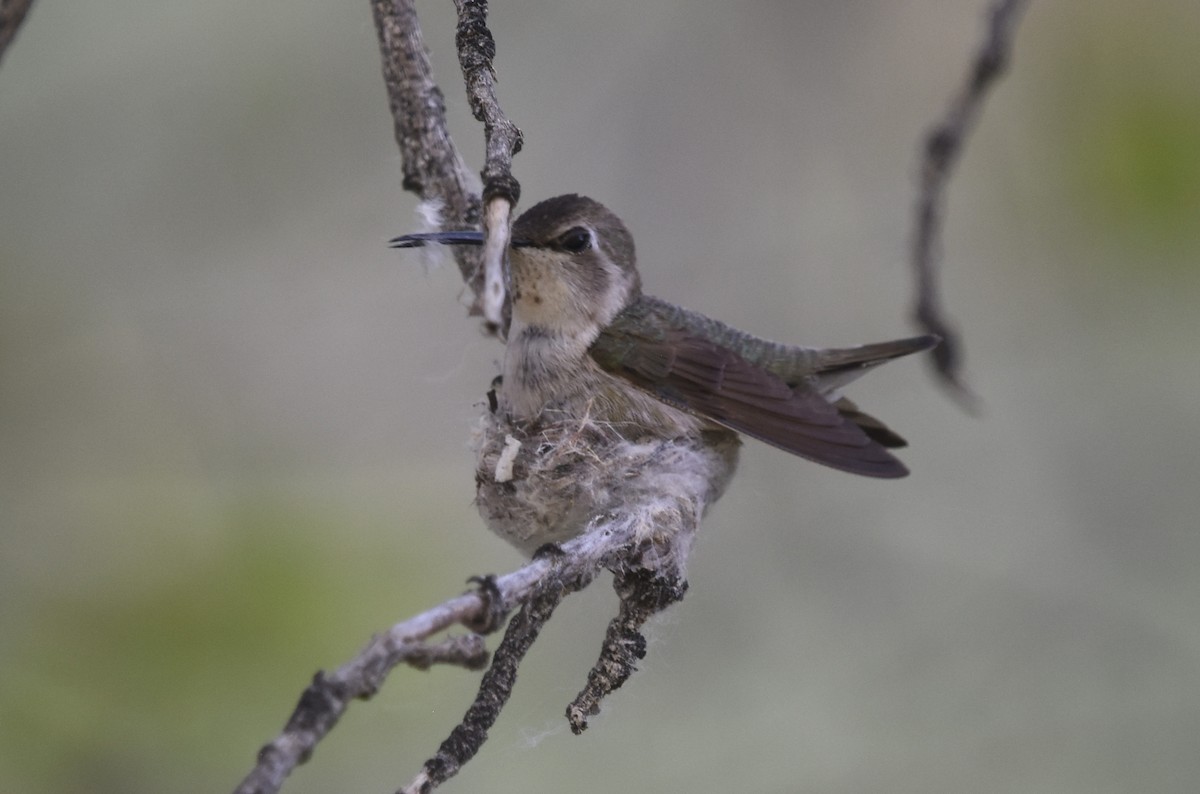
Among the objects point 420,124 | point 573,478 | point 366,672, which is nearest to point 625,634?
point 573,478

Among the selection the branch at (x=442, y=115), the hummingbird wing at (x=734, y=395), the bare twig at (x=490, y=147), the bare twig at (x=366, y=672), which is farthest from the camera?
the hummingbird wing at (x=734, y=395)

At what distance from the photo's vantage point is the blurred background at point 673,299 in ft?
11.1

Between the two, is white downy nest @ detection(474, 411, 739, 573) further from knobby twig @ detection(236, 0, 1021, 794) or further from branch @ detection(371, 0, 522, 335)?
branch @ detection(371, 0, 522, 335)

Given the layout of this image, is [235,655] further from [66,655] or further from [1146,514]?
[1146,514]

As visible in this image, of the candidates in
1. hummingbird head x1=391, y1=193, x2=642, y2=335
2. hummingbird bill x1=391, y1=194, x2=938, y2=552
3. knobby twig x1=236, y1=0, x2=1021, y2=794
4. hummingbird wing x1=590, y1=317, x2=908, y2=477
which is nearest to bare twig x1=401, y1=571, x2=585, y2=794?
knobby twig x1=236, y1=0, x2=1021, y2=794

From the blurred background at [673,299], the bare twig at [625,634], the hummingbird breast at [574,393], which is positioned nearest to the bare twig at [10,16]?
the bare twig at [625,634]

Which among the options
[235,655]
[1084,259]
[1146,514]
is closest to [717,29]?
[1084,259]

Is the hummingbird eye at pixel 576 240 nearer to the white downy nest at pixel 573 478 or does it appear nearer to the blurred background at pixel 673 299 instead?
the white downy nest at pixel 573 478

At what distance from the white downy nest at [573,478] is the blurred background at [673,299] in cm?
64

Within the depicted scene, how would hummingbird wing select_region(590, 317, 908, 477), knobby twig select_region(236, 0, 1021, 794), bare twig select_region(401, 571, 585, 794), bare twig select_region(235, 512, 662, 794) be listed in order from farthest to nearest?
1. hummingbird wing select_region(590, 317, 908, 477)
2. bare twig select_region(401, 571, 585, 794)
3. knobby twig select_region(236, 0, 1021, 794)
4. bare twig select_region(235, 512, 662, 794)

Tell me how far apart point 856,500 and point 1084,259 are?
1209 mm

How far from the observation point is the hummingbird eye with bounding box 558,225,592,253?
10.2 feet

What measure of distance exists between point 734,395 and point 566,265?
1.94 feet

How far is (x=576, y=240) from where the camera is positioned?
3.14 meters
